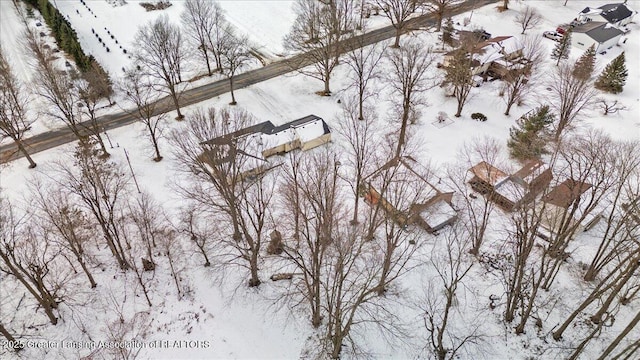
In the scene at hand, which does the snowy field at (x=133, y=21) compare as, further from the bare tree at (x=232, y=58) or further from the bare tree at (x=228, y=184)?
the bare tree at (x=228, y=184)

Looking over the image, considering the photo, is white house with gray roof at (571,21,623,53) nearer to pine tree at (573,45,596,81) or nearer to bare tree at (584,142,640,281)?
pine tree at (573,45,596,81)

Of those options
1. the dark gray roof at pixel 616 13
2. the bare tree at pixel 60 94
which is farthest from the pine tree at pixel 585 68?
the bare tree at pixel 60 94

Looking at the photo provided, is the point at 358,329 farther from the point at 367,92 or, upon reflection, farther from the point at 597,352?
the point at 367,92

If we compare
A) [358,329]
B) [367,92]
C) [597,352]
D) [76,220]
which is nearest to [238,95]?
[367,92]

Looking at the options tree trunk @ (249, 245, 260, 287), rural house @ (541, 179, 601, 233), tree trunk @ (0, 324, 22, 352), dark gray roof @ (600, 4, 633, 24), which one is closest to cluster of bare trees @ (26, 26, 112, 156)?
tree trunk @ (0, 324, 22, 352)

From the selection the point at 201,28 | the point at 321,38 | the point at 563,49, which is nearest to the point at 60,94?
the point at 201,28

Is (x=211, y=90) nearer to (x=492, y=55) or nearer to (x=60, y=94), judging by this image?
(x=60, y=94)
